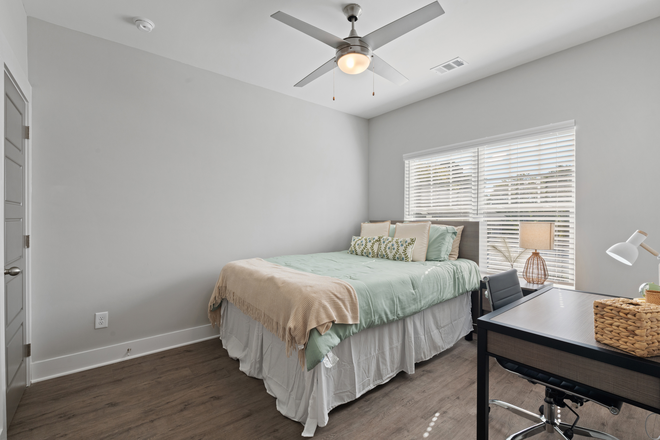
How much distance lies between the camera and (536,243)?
2.71m

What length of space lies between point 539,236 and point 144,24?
3.70 m

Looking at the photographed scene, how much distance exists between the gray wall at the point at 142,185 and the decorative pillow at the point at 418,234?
49.7 inches

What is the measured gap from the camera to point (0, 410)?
1.58m

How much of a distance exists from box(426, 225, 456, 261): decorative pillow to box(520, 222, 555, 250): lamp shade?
68 centimetres

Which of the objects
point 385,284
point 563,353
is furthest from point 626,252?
point 385,284

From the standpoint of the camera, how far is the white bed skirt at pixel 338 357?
1833 mm

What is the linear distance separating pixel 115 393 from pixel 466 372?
2.63 meters

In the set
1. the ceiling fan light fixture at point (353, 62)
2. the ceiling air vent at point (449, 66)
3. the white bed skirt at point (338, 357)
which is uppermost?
the ceiling air vent at point (449, 66)

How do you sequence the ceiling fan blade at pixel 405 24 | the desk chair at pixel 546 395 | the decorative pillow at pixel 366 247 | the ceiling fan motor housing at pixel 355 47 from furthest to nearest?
1. the decorative pillow at pixel 366 247
2. the ceiling fan motor housing at pixel 355 47
3. the ceiling fan blade at pixel 405 24
4. the desk chair at pixel 546 395

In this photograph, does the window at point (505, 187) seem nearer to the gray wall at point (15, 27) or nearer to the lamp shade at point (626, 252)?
the lamp shade at point (626, 252)

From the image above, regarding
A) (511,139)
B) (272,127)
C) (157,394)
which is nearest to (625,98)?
(511,139)

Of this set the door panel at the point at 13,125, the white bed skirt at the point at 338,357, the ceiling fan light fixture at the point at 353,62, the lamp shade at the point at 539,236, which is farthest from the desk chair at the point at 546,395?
the door panel at the point at 13,125

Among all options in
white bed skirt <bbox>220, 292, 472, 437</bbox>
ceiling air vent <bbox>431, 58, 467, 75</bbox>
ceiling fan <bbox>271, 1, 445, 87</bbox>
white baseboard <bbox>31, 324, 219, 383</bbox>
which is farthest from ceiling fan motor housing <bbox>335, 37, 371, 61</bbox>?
white baseboard <bbox>31, 324, 219, 383</bbox>

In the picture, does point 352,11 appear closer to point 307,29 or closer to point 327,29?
point 327,29
